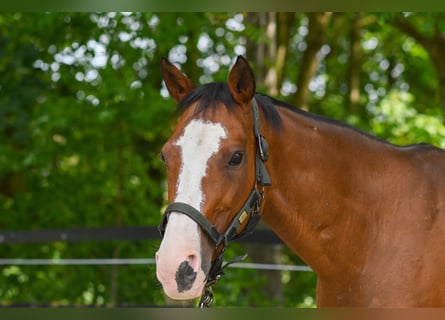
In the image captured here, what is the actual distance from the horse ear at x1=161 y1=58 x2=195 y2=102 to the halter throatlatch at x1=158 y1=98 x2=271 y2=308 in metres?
0.34

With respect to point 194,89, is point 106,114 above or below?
below

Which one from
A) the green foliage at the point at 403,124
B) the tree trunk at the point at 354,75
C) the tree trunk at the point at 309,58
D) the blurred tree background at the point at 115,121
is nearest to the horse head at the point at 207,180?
the blurred tree background at the point at 115,121

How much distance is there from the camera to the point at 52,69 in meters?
9.55

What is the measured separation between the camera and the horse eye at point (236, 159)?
9.32 ft

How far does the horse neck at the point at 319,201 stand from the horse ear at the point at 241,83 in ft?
0.61

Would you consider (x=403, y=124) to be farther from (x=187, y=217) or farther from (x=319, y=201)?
(x=187, y=217)

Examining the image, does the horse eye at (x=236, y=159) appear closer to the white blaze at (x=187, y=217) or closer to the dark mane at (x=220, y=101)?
the white blaze at (x=187, y=217)

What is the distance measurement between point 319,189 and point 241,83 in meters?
0.55

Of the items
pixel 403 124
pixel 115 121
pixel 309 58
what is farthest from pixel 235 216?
pixel 403 124

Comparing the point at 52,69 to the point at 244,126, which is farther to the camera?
the point at 52,69

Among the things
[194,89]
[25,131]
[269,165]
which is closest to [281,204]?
[269,165]

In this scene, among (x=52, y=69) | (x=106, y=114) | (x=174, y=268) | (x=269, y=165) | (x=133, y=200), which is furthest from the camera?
(x=133, y=200)

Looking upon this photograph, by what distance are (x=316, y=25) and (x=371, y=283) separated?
7041 mm

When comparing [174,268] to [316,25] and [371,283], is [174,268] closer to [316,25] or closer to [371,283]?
[371,283]
